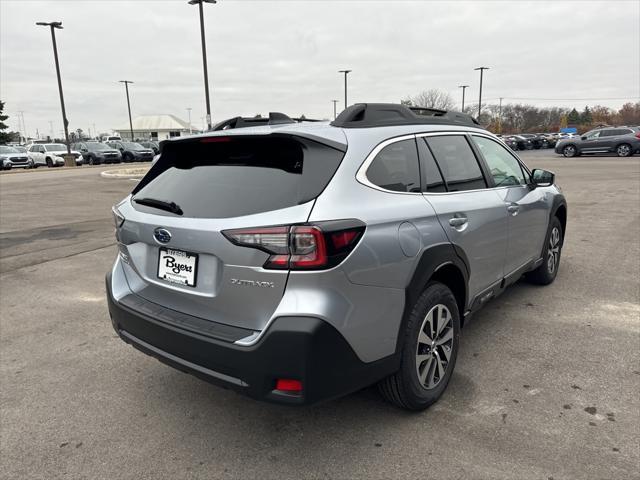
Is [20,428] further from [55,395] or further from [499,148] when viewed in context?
[499,148]

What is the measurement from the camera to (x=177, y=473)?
7.96 feet

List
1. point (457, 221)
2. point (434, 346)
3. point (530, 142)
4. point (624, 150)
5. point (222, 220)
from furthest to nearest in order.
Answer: point (530, 142)
point (624, 150)
point (457, 221)
point (434, 346)
point (222, 220)

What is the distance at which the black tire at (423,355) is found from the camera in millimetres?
2623

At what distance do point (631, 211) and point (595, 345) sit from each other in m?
7.44

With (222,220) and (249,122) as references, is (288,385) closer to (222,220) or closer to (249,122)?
(222,220)

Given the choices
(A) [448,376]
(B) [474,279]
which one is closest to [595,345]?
(B) [474,279]

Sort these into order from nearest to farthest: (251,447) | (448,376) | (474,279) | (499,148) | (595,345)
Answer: (251,447)
(448,376)
(474,279)
(595,345)
(499,148)

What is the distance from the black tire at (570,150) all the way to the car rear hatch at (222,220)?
3165 centimetres

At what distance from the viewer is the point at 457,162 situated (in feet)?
11.1

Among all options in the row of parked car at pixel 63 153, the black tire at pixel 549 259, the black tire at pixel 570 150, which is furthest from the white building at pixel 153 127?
the black tire at pixel 549 259

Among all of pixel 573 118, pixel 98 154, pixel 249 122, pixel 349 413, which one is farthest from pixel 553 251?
pixel 573 118

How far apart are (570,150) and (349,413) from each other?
31633 mm

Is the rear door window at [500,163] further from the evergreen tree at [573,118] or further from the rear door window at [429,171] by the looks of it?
the evergreen tree at [573,118]

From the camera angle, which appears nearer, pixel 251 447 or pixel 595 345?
pixel 251 447
